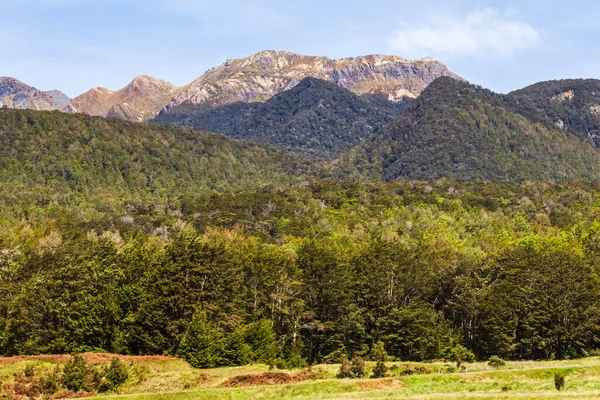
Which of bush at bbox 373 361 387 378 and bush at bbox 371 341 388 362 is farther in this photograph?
bush at bbox 371 341 388 362

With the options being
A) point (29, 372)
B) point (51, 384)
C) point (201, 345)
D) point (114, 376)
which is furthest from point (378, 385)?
point (29, 372)

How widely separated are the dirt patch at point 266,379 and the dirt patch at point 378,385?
6991 millimetres

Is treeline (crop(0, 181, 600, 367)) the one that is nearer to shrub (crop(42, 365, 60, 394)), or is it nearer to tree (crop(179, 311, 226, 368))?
tree (crop(179, 311, 226, 368))

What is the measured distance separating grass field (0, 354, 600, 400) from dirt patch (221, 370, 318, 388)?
11 cm

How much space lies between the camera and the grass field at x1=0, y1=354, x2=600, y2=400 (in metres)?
42.0

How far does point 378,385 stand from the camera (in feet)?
159

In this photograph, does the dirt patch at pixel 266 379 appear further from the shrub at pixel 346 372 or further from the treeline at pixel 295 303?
the treeline at pixel 295 303

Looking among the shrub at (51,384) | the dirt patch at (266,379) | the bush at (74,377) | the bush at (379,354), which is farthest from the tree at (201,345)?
the bush at (379,354)

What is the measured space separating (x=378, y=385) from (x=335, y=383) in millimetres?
3825

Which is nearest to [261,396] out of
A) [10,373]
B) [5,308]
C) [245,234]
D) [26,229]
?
[10,373]

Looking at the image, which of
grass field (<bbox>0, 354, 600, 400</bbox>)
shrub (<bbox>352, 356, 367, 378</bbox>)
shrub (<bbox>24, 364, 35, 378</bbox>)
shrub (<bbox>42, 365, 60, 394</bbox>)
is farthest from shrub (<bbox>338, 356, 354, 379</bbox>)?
shrub (<bbox>24, 364, 35, 378</bbox>)

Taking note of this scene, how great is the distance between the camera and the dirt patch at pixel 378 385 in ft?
156

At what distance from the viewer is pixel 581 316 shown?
78.0 m

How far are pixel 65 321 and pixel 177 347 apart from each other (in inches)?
585
